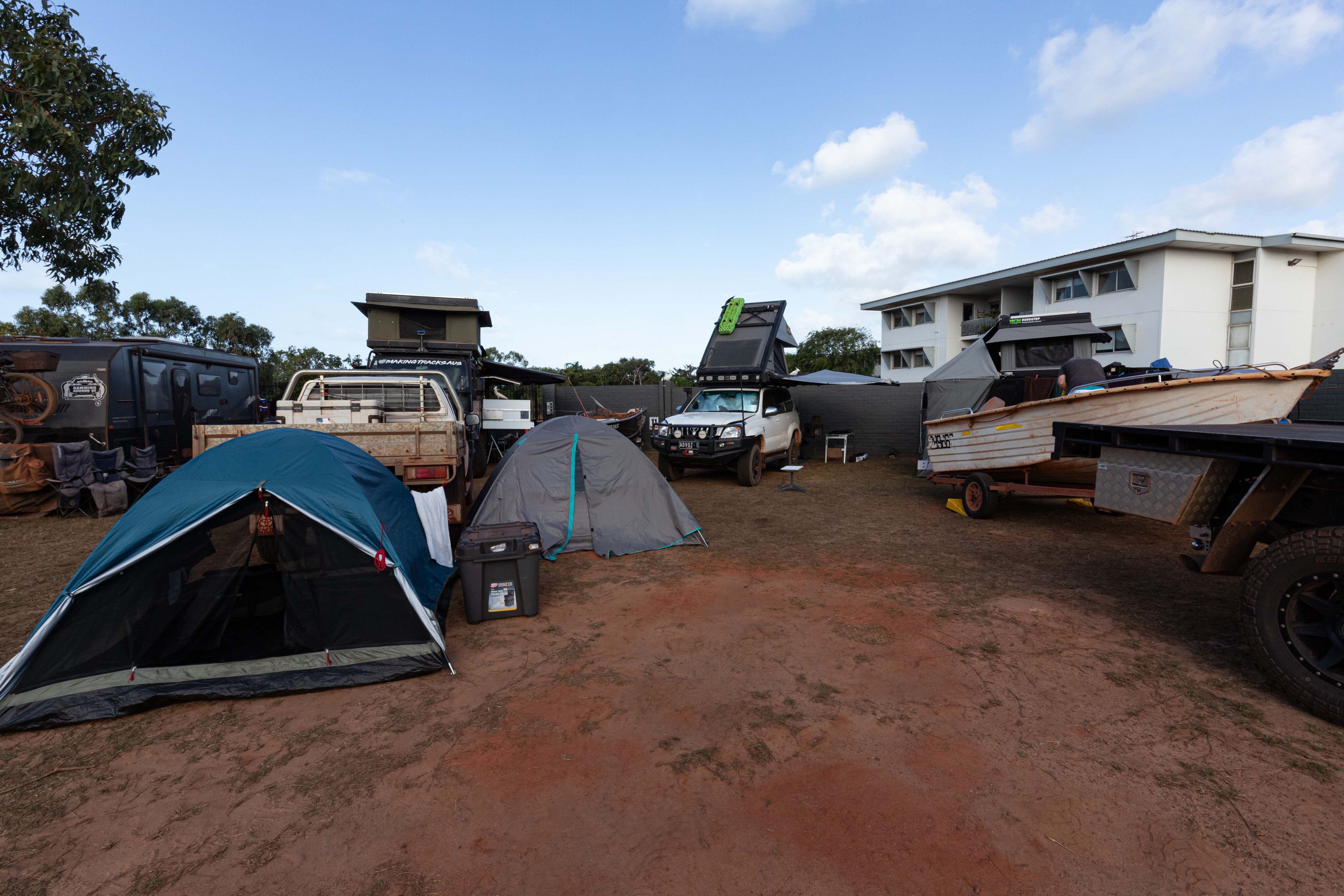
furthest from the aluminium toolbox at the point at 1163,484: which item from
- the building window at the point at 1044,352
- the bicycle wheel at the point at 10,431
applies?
the bicycle wheel at the point at 10,431

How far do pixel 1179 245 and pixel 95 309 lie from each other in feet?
146

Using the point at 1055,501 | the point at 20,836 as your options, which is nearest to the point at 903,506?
the point at 1055,501

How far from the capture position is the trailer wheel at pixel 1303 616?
9.84ft

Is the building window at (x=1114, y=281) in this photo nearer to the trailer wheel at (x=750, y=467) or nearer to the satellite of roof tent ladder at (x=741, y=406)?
the satellite of roof tent ladder at (x=741, y=406)

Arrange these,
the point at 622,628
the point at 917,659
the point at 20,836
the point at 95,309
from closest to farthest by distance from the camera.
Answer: the point at 20,836 < the point at 917,659 < the point at 622,628 < the point at 95,309

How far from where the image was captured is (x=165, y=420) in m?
9.92

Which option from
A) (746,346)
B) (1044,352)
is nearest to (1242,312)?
(1044,352)

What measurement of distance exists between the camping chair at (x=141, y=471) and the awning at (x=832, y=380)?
434 inches

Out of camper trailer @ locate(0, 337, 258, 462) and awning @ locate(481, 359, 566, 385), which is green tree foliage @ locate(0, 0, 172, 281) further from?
awning @ locate(481, 359, 566, 385)

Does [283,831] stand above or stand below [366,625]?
below

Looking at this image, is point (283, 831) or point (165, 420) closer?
point (283, 831)

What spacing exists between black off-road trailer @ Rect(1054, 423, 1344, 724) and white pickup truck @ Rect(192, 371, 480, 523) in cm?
577

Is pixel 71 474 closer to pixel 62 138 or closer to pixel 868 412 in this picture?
pixel 62 138

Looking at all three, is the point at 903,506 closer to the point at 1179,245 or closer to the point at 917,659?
the point at 917,659
